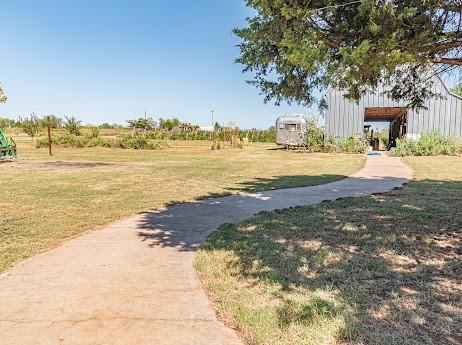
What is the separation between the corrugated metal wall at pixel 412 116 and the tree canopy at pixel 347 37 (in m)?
21.1

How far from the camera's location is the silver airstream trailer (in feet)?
105

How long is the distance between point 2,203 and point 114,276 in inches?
223

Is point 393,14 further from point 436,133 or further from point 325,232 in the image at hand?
point 436,133

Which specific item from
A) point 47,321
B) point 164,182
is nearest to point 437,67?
point 47,321

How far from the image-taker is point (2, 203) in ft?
26.1

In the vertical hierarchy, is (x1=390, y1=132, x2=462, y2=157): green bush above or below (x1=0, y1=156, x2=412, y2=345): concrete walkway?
above

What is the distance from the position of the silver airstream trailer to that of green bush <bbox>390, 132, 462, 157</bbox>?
914 cm

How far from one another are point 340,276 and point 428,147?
24.0m

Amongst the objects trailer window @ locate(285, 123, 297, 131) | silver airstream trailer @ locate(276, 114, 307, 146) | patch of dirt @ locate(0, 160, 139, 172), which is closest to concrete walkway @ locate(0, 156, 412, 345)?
patch of dirt @ locate(0, 160, 139, 172)

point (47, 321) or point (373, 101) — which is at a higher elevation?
point (373, 101)

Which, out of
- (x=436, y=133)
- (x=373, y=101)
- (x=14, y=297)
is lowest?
(x=14, y=297)

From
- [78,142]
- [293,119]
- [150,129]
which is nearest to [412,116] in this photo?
[293,119]

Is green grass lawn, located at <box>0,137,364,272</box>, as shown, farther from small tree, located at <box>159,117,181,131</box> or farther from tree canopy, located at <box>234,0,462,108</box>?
small tree, located at <box>159,117,181,131</box>

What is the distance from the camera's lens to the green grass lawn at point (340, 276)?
109 inches
